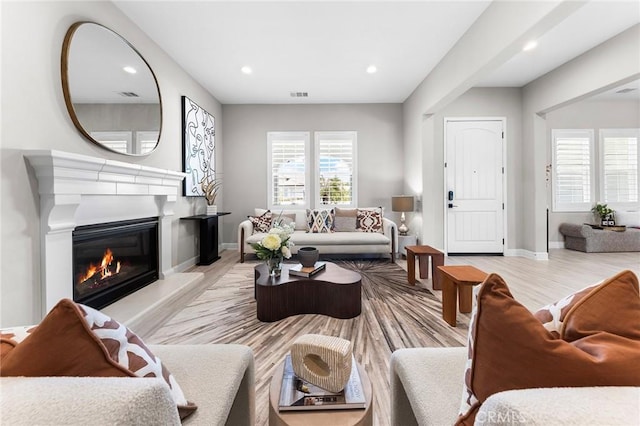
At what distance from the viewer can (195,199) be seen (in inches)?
178

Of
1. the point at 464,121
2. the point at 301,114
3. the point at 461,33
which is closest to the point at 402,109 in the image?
the point at 464,121

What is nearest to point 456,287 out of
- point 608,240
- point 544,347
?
point 544,347

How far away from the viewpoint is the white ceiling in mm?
2811

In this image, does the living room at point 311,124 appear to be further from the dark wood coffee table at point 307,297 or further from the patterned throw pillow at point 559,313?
the patterned throw pillow at point 559,313

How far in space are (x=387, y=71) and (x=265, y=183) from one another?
3.03 meters

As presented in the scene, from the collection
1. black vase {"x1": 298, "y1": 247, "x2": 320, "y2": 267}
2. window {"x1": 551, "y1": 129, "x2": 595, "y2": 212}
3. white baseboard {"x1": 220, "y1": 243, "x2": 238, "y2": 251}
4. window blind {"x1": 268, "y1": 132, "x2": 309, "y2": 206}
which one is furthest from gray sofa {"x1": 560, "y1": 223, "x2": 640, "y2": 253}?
white baseboard {"x1": 220, "y1": 243, "x2": 238, "y2": 251}

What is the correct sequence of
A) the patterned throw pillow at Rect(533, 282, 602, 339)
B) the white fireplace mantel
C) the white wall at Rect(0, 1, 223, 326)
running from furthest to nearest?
the white fireplace mantel
the white wall at Rect(0, 1, 223, 326)
the patterned throw pillow at Rect(533, 282, 602, 339)

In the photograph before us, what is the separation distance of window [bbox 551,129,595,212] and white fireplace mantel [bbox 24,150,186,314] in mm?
7112

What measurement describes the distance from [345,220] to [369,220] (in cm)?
43

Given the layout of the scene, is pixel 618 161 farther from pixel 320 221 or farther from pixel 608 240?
pixel 320 221

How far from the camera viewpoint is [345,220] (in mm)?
5141

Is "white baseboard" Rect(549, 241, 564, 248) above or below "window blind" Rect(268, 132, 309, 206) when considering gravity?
below

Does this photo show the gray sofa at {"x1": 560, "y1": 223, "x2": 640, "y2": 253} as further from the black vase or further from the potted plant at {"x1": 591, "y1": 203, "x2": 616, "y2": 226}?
the black vase

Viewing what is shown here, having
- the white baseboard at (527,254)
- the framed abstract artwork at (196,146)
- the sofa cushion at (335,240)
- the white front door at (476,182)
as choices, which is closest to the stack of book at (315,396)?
the sofa cushion at (335,240)
